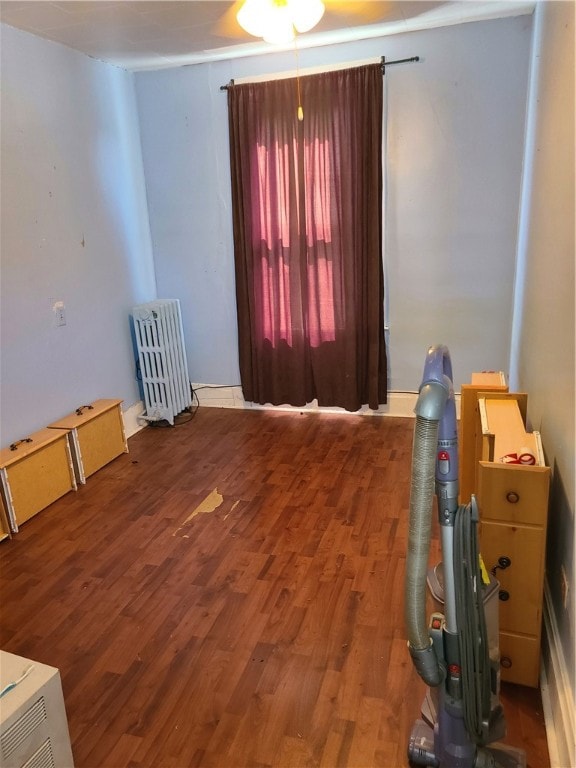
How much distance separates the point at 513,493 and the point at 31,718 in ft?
4.75

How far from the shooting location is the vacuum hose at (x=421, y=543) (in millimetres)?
1287

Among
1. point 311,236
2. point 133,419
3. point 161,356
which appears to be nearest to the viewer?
point 311,236

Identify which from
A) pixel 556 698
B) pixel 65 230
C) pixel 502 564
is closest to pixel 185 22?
pixel 65 230

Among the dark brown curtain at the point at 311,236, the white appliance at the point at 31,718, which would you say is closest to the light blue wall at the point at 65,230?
the dark brown curtain at the point at 311,236

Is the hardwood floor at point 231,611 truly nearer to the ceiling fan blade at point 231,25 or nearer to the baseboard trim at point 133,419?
the baseboard trim at point 133,419

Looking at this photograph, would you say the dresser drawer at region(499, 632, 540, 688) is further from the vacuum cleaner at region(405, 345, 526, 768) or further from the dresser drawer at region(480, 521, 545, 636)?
the vacuum cleaner at region(405, 345, 526, 768)

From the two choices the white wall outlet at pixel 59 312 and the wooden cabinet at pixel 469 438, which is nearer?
the wooden cabinet at pixel 469 438

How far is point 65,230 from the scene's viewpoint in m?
3.51

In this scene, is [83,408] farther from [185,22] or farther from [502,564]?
[502,564]

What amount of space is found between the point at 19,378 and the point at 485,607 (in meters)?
2.73

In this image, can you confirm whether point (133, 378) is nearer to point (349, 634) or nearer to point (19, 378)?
point (19, 378)

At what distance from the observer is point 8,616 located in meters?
2.28

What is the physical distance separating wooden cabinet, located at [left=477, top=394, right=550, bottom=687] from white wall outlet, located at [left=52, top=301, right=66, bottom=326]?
273cm

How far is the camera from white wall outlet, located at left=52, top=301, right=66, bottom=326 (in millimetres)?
3434
